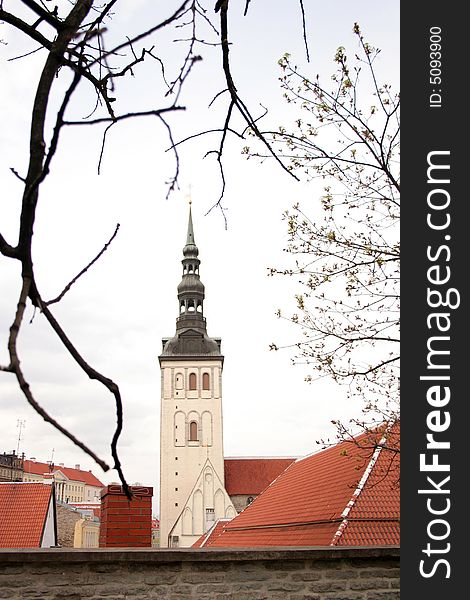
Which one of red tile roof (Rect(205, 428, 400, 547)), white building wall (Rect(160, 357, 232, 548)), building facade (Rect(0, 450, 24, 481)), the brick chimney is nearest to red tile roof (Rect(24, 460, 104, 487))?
building facade (Rect(0, 450, 24, 481))

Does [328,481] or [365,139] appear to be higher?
[365,139]

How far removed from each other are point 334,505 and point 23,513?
955cm

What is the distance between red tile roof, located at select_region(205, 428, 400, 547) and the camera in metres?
9.23

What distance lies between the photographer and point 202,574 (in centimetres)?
429

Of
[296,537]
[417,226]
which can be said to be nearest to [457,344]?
[417,226]

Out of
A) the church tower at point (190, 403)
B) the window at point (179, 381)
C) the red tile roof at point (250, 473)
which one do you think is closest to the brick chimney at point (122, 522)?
the church tower at point (190, 403)

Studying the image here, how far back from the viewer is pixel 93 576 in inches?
166

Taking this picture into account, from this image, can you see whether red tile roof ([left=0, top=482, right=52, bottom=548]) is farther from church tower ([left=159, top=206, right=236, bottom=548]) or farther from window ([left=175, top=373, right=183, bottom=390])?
window ([left=175, top=373, right=183, bottom=390])

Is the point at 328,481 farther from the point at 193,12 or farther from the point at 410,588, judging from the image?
the point at 193,12

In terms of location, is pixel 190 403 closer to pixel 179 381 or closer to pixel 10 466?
pixel 179 381

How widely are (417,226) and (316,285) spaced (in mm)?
3048

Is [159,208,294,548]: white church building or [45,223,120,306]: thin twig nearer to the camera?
[45,223,120,306]: thin twig

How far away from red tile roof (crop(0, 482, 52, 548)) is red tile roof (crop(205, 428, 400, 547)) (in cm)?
417

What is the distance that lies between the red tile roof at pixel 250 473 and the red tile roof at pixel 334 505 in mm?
Answer: 26471
